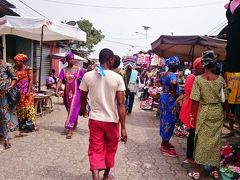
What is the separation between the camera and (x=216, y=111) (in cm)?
458

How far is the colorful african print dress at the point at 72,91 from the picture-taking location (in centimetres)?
727

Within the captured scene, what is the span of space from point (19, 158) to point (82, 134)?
2195 millimetres

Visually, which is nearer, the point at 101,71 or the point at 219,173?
the point at 101,71

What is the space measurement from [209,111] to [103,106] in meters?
1.58

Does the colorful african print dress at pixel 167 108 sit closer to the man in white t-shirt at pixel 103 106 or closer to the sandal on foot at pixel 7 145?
the man in white t-shirt at pixel 103 106

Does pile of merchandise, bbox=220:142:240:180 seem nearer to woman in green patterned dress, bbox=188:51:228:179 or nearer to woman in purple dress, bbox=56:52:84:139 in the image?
woman in green patterned dress, bbox=188:51:228:179

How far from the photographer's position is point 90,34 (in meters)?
47.1

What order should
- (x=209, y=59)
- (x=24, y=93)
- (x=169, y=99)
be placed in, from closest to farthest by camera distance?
(x=209, y=59), (x=169, y=99), (x=24, y=93)

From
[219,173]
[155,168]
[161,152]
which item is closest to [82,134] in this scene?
[161,152]

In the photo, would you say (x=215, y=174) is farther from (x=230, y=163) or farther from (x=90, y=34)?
(x=90, y=34)

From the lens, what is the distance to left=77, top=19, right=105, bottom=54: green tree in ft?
150

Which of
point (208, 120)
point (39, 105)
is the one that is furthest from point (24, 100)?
point (208, 120)

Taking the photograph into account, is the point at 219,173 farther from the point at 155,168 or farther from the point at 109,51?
the point at 109,51

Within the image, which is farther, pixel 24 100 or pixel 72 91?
pixel 72 91
